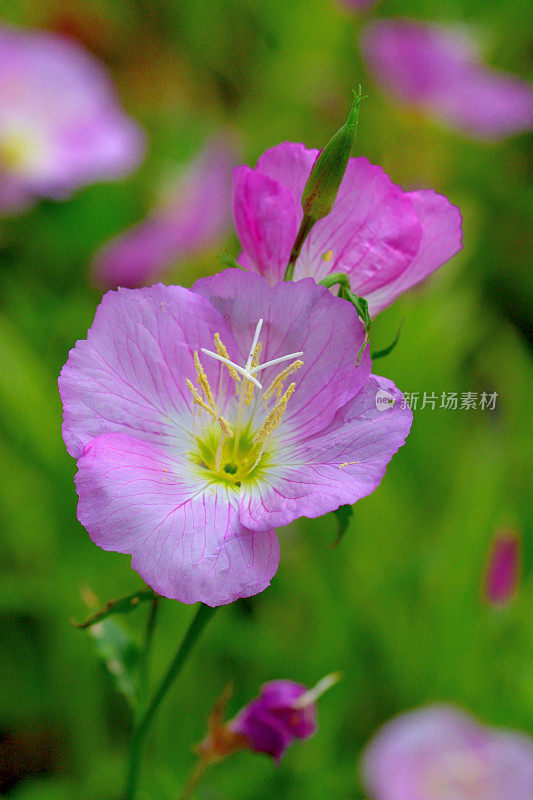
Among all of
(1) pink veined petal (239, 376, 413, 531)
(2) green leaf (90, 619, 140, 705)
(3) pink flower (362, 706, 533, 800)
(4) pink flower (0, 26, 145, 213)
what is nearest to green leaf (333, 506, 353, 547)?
(1) pink veined petal (239, 376, 413, 531)

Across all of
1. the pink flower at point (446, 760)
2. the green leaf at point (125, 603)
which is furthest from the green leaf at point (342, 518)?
the pink flower at point (446, 760)

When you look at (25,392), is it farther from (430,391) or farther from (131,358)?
(131,358)

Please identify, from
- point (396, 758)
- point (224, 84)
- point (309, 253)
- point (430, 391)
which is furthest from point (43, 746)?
point (224, 84)

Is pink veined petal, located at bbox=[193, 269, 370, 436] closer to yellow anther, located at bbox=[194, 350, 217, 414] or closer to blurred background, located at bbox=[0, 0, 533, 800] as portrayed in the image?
yellow anther, located at bbox=[194, 350, 217, 414]

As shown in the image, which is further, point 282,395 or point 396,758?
point 396,758

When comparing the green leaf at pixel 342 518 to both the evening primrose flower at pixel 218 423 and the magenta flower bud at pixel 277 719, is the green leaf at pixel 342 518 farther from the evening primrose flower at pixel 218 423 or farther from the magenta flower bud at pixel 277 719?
the magenta flower bud at pixel 277 719
